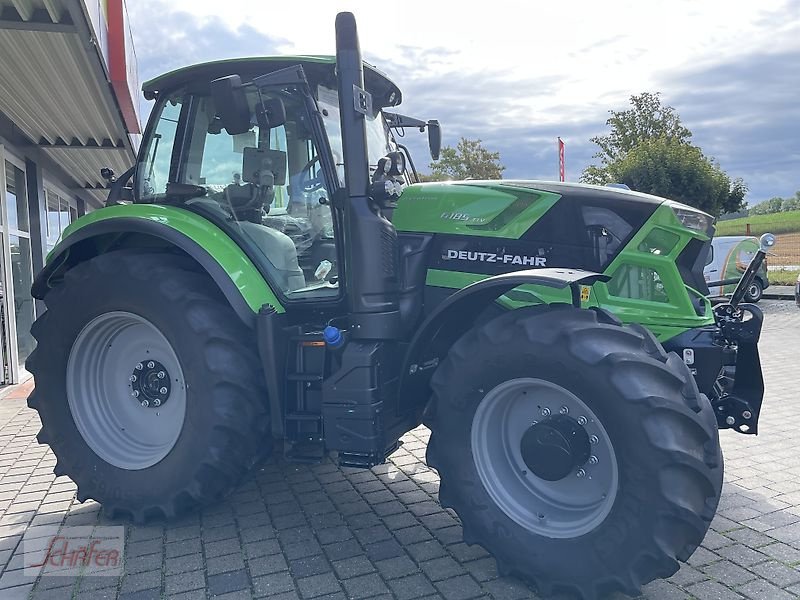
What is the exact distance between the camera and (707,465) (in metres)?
2.61

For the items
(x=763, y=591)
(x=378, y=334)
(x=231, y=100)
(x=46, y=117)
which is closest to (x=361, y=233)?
(x=378, y=334)

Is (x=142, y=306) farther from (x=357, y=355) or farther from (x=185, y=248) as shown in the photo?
(x=357, y=355)

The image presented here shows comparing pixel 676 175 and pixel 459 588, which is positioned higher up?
pixel 676 175

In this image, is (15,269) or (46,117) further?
(15,269)

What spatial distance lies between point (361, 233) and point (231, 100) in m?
0.87

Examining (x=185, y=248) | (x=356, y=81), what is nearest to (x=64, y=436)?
(x=185, y=248)

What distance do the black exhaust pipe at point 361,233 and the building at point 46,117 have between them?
2.74 m

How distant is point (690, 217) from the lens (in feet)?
11.2

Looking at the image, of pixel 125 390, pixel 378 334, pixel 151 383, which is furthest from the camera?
pixel 125 390

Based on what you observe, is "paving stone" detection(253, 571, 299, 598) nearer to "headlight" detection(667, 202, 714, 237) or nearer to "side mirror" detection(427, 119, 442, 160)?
"headlight" detection(667, 202, 714, 237)

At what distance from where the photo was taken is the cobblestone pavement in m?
3.02

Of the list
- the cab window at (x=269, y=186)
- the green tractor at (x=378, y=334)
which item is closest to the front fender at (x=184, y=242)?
the green tractor at (x=378, y=334)

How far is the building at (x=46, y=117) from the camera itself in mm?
5383

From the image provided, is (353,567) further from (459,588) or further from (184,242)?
(184,242)
